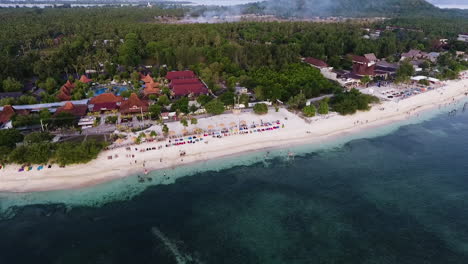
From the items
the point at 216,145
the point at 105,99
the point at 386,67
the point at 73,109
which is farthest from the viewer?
the point at 386,67

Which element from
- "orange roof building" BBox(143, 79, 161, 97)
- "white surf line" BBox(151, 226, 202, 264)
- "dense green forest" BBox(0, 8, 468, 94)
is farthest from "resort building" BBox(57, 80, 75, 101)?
"white surf line" BBox(151, 226, 202, 264)

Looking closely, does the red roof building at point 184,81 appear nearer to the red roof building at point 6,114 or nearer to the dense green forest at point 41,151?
the dense green forest at point 41,151

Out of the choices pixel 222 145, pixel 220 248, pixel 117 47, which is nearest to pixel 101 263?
pixel 220 248

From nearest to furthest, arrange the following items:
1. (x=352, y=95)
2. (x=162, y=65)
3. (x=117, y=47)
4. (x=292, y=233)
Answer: (x=292, y=233)
(x=352, y=95)
(x=162, y=65)
(x=117, y=47)

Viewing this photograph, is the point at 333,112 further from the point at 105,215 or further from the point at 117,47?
the point at 117,47

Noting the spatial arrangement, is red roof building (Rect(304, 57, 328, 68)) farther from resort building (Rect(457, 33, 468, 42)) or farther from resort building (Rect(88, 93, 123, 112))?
resort building (Rect(457, 33, 468, 42))

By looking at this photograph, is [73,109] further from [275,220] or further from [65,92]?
[275,220]

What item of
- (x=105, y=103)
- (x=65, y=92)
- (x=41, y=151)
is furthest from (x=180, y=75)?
(x=41, y=151)
